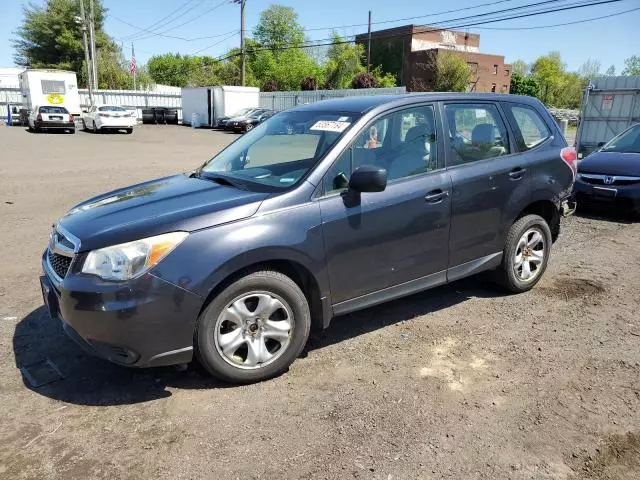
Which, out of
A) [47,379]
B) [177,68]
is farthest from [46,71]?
[177,68]

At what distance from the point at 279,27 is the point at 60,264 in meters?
88.8

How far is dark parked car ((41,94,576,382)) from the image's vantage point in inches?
120

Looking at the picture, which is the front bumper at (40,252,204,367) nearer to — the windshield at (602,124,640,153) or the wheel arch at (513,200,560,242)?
the wheel arch at (513,200,560,242)

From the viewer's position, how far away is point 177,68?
9406 cm

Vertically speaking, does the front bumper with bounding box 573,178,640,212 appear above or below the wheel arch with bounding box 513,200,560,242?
below

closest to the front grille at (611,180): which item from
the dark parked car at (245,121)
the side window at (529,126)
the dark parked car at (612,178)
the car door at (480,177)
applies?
the dark parked car at (612,178)

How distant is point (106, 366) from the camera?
367 centimetres

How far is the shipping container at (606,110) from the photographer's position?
1380 centimetres

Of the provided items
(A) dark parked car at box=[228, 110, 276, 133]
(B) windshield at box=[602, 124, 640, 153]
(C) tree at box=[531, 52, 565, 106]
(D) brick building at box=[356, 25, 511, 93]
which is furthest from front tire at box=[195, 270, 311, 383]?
(C) tree at box=[531, 52, 565, 106]

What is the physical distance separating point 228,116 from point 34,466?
36.3 metres

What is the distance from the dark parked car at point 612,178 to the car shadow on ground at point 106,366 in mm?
4995

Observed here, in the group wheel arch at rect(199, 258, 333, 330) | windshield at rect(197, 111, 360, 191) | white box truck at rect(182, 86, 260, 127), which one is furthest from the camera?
white box truck at rect(182, 86, 260, 127)

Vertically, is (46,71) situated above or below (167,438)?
above

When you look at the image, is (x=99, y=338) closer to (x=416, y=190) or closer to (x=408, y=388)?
(x=408, y=388)
